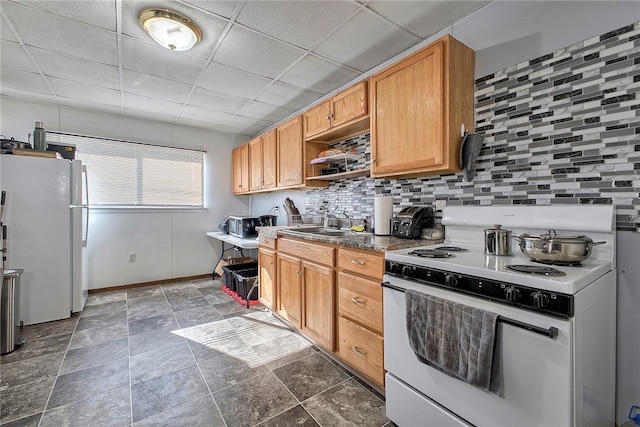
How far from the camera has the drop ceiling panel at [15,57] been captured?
224 centimetres

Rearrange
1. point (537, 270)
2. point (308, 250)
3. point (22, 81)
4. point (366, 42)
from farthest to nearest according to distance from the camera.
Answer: point (22, 81) < point (308, 250) < point (366, 42) < point (537, 270)

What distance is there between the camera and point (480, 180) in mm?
1840

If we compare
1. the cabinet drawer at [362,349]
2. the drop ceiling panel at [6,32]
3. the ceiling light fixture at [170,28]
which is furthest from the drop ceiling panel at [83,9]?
the cabinet drawer at [362,349]

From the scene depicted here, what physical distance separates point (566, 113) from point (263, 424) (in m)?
2.27

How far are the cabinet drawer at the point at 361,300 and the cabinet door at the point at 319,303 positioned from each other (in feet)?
0.37

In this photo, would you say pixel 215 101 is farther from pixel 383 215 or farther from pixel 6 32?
pixel 383 215

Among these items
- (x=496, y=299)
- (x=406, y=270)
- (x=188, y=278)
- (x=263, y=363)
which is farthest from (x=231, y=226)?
(x=496, y=299)

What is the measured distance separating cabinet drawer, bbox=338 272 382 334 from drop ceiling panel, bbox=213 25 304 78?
5.98 ft

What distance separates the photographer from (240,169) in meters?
4.52

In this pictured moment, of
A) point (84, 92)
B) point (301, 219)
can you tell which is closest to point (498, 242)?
point (301, 219)

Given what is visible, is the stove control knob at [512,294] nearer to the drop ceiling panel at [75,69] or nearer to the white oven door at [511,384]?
the white oven door at [511,384]

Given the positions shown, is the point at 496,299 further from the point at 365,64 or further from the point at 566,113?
the point at 365,64

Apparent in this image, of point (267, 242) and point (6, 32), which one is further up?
point (6, 32)

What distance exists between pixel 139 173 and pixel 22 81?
150 centimetres
